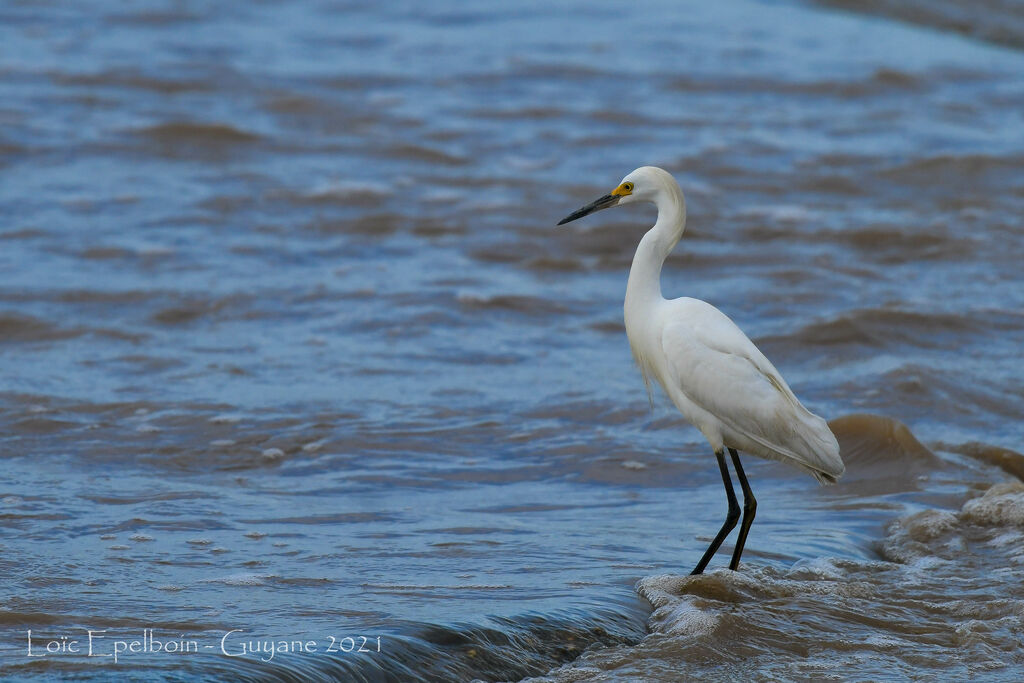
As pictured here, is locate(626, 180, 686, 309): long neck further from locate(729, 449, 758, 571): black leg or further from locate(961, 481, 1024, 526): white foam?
locate(961, 481, 1024, 526): white foam

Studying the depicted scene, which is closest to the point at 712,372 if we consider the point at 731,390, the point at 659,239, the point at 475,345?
the point at 731,390

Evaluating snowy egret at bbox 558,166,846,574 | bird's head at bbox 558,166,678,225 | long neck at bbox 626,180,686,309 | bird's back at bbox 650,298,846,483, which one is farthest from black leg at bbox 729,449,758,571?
bird's head at bbox 558,166,678,225

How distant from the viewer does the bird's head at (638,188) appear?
187 inches

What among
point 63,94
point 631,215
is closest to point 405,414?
point 631,215

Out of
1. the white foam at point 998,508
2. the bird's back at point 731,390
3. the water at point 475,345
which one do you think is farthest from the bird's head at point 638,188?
the white foam at point 998,508

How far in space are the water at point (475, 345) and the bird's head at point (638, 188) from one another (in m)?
1.19

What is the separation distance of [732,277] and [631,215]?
1486 mm

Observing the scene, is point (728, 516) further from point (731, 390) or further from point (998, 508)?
point (998, 508)

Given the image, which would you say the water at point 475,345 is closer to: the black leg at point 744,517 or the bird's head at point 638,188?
the black leg at point 744,517

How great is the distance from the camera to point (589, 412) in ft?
21.0

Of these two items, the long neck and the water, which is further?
the long neck

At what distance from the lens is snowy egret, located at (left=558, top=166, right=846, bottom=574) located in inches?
184

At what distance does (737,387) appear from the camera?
466 centimetres

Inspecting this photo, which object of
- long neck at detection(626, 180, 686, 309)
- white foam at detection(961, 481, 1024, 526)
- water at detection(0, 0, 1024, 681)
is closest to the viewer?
water at detection(0, 0, 1024, 681)
